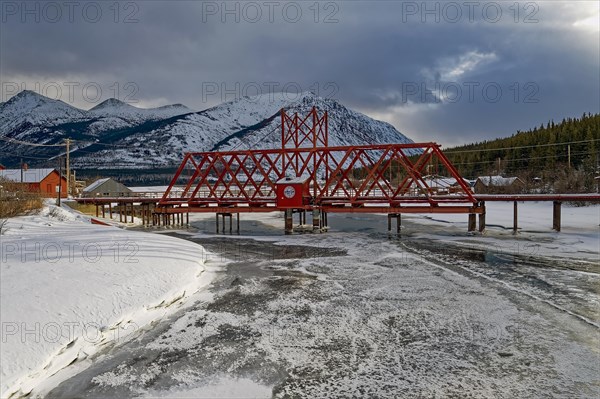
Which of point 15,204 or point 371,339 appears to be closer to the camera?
point 371,339

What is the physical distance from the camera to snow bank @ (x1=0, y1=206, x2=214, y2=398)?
7.44 m

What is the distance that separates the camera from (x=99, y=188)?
70000 mm

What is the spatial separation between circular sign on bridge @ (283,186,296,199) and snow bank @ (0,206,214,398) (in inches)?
646

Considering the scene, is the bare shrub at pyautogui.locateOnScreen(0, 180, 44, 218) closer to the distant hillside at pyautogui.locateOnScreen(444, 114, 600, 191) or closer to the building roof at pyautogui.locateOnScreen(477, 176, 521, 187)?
the distant hillside at pyautogui.locateOnScreen(444, 114, 600, 191)

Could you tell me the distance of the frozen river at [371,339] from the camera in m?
6.91

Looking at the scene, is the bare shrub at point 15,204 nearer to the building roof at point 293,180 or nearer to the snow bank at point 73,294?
the snow bank at point 73,294

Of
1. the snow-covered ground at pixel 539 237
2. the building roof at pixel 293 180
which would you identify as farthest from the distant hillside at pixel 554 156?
the building roof at pixel 293 180

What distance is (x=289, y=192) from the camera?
3325 cm

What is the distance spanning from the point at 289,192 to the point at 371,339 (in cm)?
2462

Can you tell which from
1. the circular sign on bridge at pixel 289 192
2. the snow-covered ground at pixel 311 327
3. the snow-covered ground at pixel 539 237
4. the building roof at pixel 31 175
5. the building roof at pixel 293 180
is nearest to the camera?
the snow-covered ground at pixel 311 327

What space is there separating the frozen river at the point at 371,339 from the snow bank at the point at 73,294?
0.63m

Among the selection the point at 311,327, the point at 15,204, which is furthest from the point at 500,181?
the point at 15,204

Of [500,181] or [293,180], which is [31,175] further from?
[500,181]

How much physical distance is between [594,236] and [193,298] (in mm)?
28041
